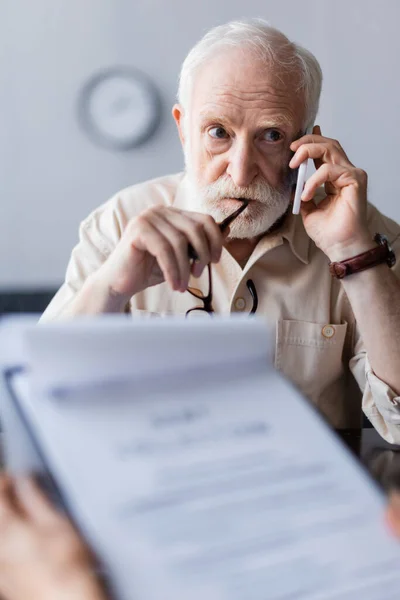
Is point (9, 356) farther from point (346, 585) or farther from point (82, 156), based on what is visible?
point (82, 156)

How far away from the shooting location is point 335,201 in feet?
3.94

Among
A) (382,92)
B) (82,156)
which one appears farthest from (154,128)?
(382,92)

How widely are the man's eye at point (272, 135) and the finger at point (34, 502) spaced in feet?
3.09

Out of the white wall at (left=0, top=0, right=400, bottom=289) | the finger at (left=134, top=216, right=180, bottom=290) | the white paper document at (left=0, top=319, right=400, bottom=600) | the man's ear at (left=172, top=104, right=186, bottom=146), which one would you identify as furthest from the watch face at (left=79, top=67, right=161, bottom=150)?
the white paper document at (left=0, top=319, right=400, bottom=600)

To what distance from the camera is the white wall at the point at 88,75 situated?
2447mm

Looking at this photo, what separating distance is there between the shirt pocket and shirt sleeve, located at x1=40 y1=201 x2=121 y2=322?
38 centimetres

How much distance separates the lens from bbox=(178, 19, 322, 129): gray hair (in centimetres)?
125

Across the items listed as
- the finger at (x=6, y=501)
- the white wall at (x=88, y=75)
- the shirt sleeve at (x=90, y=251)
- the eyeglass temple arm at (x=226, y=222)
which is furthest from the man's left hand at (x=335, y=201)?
the white wall at (x=88, y=75)

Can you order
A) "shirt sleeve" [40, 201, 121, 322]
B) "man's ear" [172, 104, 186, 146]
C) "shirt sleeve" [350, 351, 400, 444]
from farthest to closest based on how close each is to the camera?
"man's ear" [172, 104, 186, 146] → "shirt sleeve" [40, 201, 121, 322] → "shirt sleeve" [350, 351, 400, 444]

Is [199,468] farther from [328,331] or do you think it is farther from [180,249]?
[328,331]

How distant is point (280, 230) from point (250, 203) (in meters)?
0.12

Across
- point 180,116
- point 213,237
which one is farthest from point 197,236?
point 180,116

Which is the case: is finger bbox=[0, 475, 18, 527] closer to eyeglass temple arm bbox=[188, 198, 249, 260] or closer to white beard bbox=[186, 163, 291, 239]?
eyeglass temple arm bbox=[188, 198, 249, 260]

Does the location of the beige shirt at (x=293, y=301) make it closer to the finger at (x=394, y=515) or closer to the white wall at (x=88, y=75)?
the finger at (x=394, y=515)
